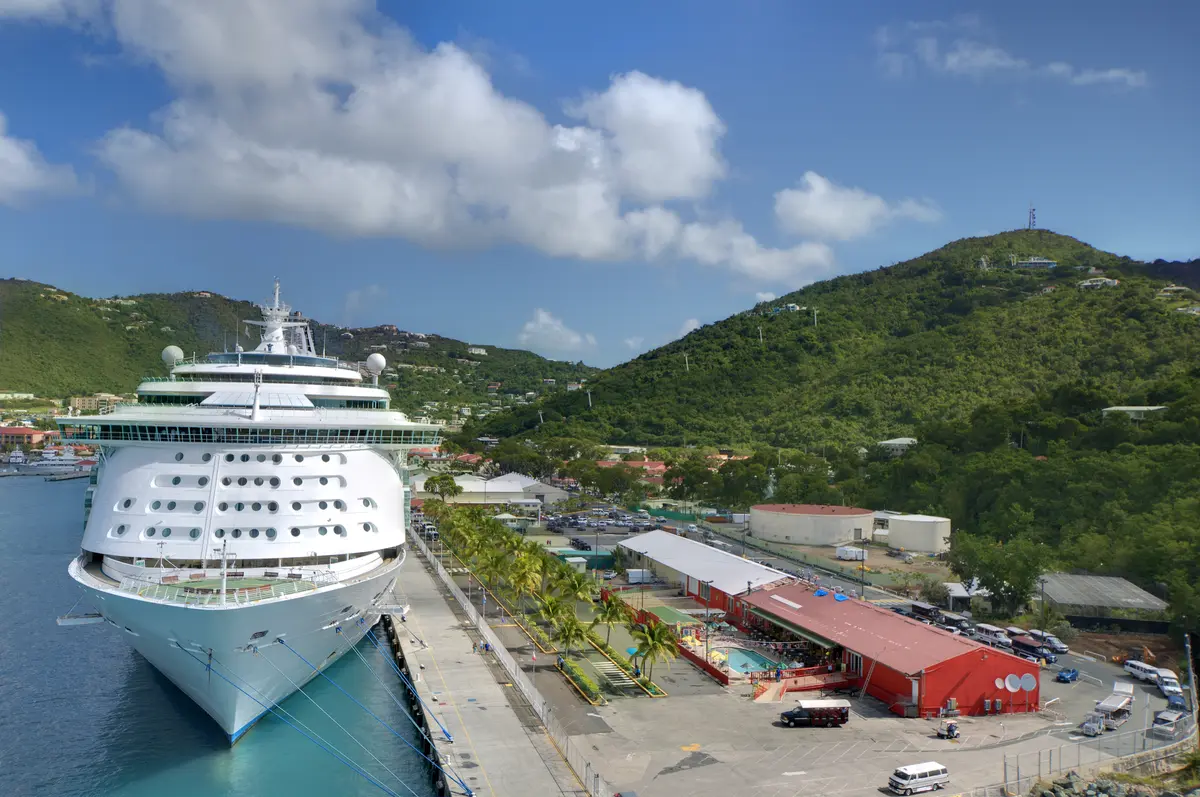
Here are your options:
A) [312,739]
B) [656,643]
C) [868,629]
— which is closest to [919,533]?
[868,629]

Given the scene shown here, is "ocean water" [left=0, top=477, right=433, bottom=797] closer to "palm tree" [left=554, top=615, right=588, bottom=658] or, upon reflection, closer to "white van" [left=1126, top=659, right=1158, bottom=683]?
"palm tree" [left=554, top=615, right=588, bottom=658]

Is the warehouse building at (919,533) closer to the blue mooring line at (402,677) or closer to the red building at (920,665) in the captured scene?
the red building at (920,665)

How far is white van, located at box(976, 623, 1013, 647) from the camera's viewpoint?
3164 centimetres

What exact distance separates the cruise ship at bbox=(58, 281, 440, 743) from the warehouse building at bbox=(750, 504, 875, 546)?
3557 centimetres

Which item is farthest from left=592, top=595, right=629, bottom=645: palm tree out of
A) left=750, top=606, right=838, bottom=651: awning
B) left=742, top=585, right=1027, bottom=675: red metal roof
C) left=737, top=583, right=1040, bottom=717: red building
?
left=737, top=583, right=1040, bottom=717: red building

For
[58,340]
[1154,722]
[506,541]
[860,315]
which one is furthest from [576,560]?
[58,340]

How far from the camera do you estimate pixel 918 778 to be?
19.5 m

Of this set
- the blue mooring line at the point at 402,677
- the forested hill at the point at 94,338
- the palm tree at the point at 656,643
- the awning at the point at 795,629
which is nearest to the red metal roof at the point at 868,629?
the awning at the point at 795,629

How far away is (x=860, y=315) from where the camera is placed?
474 ft

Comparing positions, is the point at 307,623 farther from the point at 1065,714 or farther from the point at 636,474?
the point at 636,474

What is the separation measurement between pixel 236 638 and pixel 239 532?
3982 mm

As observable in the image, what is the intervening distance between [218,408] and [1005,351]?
10412cm

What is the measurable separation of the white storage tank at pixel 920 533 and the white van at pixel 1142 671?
962 inches

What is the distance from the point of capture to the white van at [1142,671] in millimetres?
27859
